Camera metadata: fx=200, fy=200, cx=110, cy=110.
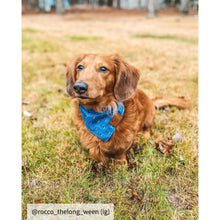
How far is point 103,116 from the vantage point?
187cm

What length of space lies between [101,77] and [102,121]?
0.43 m

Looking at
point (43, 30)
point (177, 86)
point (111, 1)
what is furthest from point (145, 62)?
point (111, 1)

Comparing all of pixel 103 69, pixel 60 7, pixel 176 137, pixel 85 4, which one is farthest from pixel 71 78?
pixel 85 4

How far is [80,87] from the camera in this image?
1.45 meters

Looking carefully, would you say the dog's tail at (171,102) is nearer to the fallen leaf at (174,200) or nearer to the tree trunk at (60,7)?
the fallen leaf at (174,200)

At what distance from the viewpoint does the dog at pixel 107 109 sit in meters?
1.74

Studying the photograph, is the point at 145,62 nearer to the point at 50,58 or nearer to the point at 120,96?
the point at 50,58

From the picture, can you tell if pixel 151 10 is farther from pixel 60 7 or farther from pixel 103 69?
pixel 103 69

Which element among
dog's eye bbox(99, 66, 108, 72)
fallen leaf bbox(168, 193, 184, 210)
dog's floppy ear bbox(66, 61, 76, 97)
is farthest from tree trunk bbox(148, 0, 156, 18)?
fallen leaf bbox(168, 193, 184, 210)

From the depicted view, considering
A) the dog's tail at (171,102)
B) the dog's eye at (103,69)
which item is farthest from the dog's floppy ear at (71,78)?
the dog's tail at (171,102)

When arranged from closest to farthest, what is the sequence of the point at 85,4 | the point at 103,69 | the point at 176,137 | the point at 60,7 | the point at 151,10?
the point at 103,69 → the point at 176,137 → the point at 60,7 → the point at 85,4 → the point at 151,10

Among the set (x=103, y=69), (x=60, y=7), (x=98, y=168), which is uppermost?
(x=60, y=7)

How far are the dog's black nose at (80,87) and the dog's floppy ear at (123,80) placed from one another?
1.38 ft
